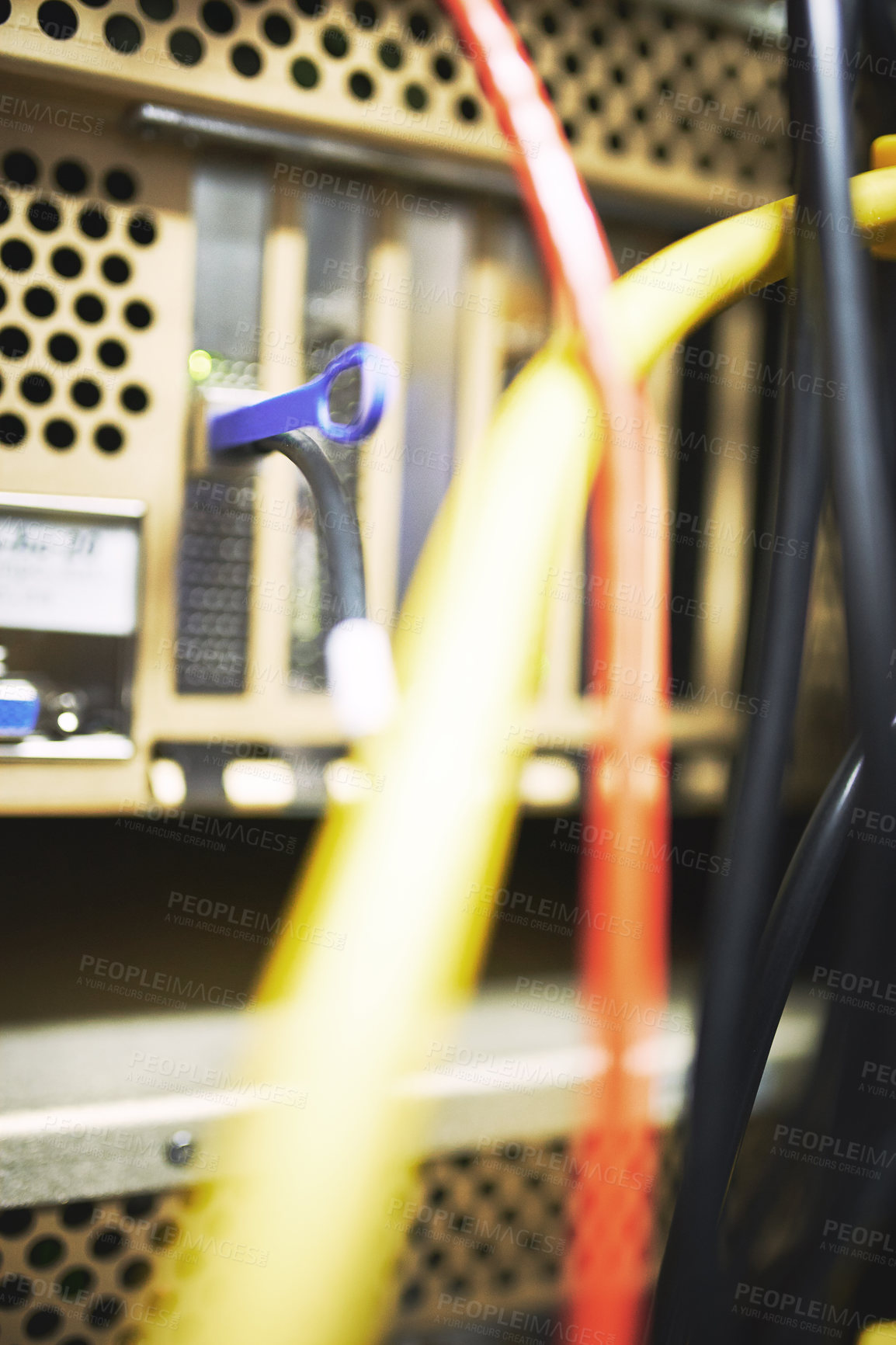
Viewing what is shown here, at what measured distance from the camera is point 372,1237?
13.9 inches

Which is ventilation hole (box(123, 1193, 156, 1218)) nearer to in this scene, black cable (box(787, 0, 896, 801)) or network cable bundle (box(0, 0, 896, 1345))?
network cable bundle (box(0, 0, 896, 1345))

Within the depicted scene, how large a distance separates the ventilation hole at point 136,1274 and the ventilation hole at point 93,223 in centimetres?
37

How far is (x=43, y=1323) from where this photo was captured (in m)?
0.35

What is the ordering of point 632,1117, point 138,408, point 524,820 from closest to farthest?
1. point 632,1117
2. point 138,408
3. point 524,820

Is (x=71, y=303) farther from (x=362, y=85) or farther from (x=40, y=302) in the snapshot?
(x=362, y=85)

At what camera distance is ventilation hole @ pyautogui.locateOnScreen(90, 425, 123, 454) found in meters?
0.37

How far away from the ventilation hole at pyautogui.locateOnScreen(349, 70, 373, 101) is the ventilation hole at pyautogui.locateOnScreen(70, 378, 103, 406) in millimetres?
158

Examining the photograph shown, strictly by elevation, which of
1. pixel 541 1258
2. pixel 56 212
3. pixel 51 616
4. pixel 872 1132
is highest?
pixel 56 212

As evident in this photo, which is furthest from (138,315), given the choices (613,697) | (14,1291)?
(14,1291)

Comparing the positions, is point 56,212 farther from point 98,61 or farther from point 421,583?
point 421,583

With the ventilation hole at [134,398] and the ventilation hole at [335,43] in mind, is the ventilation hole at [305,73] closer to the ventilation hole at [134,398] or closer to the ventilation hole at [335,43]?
the ventilation hole at [335,43]

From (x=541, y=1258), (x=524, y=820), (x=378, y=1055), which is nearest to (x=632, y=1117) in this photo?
(x=378, y=1055)

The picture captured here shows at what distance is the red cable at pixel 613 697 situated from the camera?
0.26 m

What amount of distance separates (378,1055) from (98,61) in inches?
13.7
